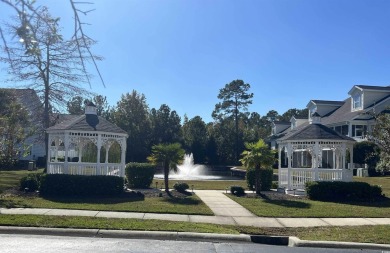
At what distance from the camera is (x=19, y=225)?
10773 mm

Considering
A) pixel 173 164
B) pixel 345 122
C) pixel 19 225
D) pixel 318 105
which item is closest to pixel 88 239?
pixel 19 225

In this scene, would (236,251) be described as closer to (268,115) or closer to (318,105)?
(318,105)

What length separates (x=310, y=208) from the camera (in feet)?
53.4

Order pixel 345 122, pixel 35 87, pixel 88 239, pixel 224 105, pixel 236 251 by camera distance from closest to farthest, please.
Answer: pixel 236 251 < pixel 88 239 < pixel 35 87 < pixel 345 122 < pixel 224 105

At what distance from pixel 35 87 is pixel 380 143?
2425 cm

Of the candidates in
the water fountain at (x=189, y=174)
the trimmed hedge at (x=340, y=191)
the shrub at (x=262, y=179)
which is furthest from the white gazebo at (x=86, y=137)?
the trimmed hedge at (x=340, y=191)

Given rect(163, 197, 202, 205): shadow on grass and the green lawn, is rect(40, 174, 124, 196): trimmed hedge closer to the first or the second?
rect(163, 197, 202, 205): shadow on grass

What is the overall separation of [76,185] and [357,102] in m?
34.6

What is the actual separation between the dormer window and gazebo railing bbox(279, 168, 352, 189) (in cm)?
2235

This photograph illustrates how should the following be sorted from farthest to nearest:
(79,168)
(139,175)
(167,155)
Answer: (139,175) → (167,155) → (79,168)

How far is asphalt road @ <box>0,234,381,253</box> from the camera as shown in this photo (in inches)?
336

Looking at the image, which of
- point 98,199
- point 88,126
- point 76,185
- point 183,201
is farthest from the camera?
point 88,126

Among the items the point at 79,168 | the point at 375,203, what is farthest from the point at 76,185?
the point at 375,203

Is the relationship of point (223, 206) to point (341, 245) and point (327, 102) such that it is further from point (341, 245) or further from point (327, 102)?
point (327, 102)
